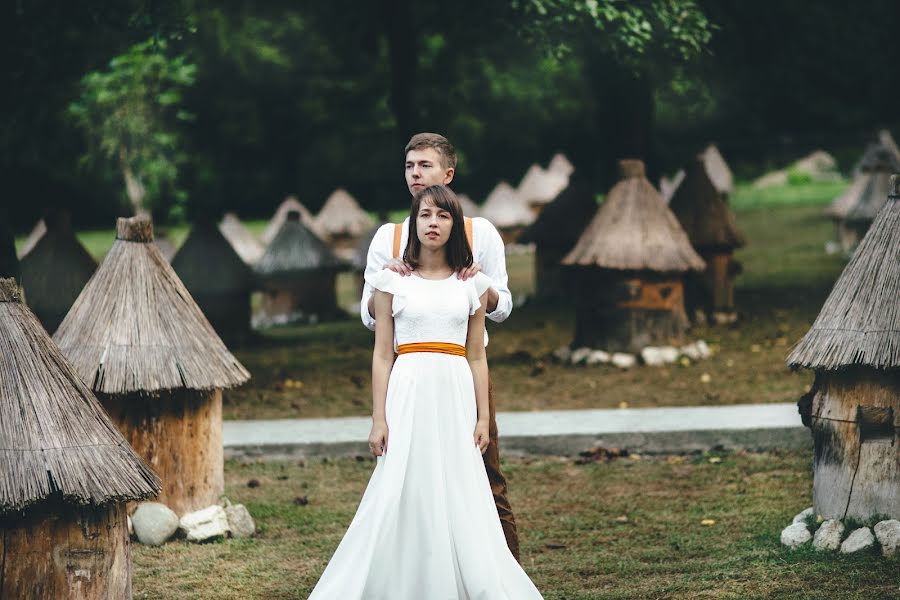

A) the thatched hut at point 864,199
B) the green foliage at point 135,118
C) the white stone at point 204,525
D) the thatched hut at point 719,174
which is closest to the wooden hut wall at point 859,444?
the white stone at point 204,525

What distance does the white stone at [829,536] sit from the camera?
645cm

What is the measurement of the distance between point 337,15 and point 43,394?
16652 millimetres

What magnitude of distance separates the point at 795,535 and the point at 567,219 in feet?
34.7

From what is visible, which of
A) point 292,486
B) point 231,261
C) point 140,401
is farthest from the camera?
point 231,261

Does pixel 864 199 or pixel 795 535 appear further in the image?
pixel 864 199

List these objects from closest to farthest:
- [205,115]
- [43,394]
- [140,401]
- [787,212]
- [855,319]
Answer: [43,394] → [855,319] → [140,401] → [787,212] → [205,115]

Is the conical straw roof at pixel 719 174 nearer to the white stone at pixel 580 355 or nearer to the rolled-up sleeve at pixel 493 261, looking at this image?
the white stone at pixel 580 355

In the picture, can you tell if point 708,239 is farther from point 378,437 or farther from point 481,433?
point 378,437

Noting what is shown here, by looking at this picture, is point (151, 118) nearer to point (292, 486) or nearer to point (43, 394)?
point (292, 486)

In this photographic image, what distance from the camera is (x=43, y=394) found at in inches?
211

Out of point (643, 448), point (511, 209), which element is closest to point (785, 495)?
point (643, 448)

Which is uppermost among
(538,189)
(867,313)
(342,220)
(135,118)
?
(135,118)

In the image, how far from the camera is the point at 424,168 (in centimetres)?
537

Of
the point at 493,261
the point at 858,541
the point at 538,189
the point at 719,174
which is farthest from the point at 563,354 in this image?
the point at 719,174
